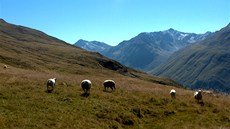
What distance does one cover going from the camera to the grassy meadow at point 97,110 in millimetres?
27562

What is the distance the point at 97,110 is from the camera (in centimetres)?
3183

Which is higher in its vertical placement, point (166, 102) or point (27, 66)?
point (27, 66)

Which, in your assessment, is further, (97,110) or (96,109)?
(96,109)

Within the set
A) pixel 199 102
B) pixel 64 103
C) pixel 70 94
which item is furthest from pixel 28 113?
pixel 199 102

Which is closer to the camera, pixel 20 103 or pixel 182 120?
pixel 20 103

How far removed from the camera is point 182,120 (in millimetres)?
34312

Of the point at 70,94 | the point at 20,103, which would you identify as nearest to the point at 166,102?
the point at 70,94

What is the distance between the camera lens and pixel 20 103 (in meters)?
30.5

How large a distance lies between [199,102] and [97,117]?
1738 cm

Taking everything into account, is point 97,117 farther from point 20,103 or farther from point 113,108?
point 20,103

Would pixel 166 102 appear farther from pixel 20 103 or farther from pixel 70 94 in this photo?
pixel 20 103

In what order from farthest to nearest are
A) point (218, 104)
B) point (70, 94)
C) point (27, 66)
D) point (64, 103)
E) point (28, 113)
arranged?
point (27, 66)
point (218, 104)
point (70, 94)
point (64, 103)
point (28, 113)

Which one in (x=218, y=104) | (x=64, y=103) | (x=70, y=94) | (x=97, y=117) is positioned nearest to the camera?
(x=97, y=117)

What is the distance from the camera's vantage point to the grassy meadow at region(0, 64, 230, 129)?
27.6m
